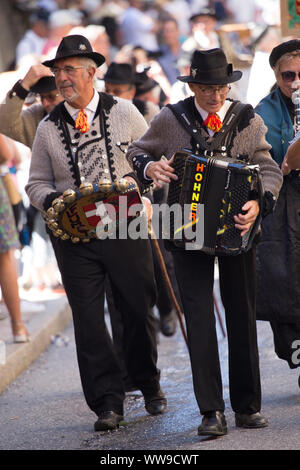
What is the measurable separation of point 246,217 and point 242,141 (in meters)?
0.52

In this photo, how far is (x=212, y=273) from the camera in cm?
632

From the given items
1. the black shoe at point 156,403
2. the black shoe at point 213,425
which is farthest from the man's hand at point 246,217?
the black shoe at point 156,403

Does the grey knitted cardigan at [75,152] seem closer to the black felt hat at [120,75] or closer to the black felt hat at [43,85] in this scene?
the black felt hat at [43,85]

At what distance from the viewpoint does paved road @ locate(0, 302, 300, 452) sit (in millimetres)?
6105

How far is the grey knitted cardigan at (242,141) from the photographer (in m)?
6.21

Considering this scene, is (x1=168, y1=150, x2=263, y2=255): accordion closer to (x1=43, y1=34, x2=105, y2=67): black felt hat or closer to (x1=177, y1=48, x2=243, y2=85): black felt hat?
(x1=177, y1=48, x2=243, y2=85): black felt hat

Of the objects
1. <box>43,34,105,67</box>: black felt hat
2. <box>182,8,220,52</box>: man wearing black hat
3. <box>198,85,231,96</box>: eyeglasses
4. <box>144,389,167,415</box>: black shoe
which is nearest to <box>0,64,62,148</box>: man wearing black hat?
<box>43,34,105,67</box>: black felt hat

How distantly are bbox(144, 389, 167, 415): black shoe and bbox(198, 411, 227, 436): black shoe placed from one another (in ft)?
2.95

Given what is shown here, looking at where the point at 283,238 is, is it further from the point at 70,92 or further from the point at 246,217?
the point at 70,92

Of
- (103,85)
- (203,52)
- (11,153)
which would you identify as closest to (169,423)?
(203,52)

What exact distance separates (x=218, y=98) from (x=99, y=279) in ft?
4.45

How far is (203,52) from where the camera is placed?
6.33 meters

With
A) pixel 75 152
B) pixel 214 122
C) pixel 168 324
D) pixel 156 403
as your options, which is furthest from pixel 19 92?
pixel 168 324
